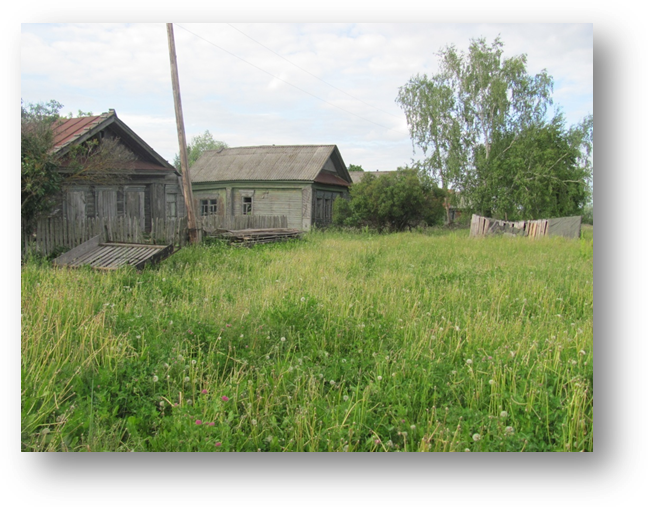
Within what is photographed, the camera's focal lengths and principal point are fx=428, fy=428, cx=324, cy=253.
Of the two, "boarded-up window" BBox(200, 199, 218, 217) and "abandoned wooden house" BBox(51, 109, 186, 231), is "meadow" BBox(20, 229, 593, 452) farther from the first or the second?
"boarded-up window" BBox(200, 199, 218, 217)

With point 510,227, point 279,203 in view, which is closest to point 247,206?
point 279,203

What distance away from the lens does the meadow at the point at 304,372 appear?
253 centimetres

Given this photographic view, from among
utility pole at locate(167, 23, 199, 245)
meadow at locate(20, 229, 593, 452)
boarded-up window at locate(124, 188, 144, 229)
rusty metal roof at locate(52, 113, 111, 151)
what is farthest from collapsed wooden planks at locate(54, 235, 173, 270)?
boarded-up window at locate(124, 188, 144, 229)

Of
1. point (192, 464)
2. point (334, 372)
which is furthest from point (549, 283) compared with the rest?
point (192, 464)

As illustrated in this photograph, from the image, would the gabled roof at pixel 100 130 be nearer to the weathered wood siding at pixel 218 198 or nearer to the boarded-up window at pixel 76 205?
the boarded-up window at pixel 76 205

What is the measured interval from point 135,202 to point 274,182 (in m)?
9.71

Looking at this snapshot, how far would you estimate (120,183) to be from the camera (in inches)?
607

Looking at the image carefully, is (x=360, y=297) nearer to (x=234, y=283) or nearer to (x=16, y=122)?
(x=234, y=283)

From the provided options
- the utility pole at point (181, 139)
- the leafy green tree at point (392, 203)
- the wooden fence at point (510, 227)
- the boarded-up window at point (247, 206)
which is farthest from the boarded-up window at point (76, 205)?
the wooden fence at point (510, 227)

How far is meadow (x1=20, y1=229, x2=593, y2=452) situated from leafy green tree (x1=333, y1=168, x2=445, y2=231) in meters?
16.8

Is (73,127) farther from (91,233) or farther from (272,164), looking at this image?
(272,164)

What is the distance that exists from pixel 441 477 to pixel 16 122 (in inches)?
98.3

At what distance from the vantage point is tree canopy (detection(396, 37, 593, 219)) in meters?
23.3

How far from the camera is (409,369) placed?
339cm
